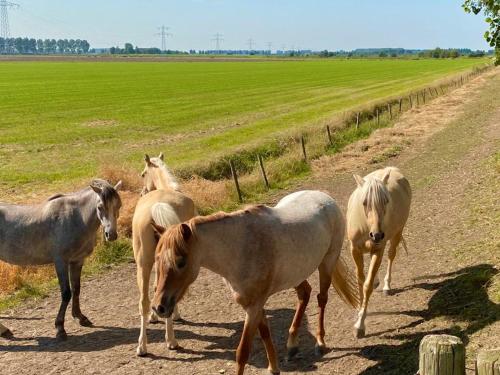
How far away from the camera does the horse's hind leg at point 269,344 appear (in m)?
6.23

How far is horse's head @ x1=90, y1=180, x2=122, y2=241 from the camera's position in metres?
7.52

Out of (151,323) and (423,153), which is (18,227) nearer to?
(151,323)

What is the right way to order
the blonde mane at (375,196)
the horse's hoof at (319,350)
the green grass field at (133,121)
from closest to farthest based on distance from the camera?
the horse's hoof at (319,350) → the blonde mane at (375,196) → the green grass field at (133,121)

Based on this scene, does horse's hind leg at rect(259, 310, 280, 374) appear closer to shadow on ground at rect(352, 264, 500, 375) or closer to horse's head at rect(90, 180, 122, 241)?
shadow on ground at rect(352, 264, 500, 375)

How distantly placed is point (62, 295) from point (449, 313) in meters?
5.76

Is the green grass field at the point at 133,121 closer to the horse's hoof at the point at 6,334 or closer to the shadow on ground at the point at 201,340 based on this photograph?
the horse's hoof at the point at 6,334

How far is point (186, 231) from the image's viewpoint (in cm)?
514

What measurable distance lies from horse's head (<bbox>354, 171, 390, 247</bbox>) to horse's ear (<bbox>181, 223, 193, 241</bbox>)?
2906 mm

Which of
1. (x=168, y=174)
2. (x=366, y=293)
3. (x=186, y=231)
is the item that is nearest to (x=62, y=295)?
(x=168, y=174)

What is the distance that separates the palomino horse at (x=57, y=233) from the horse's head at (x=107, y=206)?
5.5 inches

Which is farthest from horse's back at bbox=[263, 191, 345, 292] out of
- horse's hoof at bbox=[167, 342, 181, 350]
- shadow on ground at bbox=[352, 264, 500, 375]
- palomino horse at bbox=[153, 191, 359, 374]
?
horse's hoof at bbox=[167, 342, 181, 350]

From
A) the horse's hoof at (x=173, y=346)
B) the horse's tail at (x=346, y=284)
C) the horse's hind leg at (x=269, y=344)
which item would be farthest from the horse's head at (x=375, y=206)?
the horse's hoof at (x=173, y=346)

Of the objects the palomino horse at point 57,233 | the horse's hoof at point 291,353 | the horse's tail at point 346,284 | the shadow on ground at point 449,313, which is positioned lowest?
the horse's hoof at point 291,353

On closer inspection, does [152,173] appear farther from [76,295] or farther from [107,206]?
[76,295]
